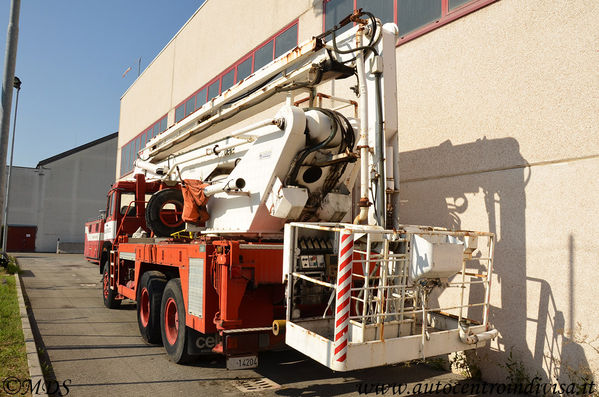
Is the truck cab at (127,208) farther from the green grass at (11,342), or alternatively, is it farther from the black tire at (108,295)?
the green grass at (11,342)

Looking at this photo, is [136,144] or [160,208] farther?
[136,144]

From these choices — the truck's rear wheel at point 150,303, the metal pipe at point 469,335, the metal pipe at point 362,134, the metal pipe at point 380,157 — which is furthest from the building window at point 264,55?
the metal pipe at point 469,335

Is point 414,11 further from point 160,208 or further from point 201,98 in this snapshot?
point 201,98

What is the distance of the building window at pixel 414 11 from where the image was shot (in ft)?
22.5

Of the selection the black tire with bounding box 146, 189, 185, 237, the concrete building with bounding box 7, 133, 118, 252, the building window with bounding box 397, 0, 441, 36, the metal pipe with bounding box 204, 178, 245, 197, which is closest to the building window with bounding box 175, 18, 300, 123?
the building window with bounding box 397, 0, 441, 36

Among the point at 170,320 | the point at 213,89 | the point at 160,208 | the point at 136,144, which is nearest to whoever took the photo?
the point at 170,320

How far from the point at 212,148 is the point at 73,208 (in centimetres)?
3853

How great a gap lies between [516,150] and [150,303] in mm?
5633

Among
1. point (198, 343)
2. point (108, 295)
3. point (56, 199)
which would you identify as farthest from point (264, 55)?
point (56, 199)

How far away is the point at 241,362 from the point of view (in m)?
5.05

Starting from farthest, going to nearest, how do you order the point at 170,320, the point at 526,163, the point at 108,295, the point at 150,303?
1. the point at 108,295
2. the point at 150,303
3. the point at 170,320
4. the point at 526,163

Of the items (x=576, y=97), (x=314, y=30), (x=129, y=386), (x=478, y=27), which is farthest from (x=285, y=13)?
(x=129, y=386)

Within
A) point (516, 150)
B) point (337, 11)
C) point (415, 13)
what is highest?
point (337, 11)

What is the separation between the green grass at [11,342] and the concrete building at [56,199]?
33778mm
